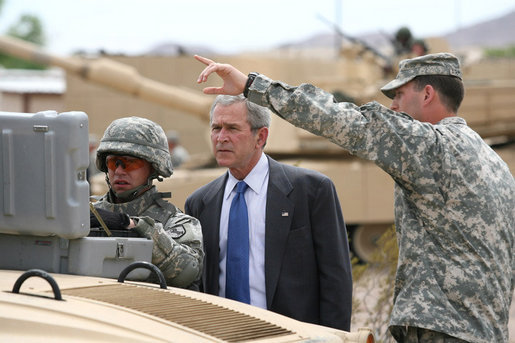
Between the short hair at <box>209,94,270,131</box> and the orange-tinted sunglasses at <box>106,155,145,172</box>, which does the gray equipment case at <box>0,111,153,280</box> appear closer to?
the orange-tinted sunglasses at <box>106,155,145,172</box>

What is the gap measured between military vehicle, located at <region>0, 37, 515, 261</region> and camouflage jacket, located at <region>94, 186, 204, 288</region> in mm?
7159

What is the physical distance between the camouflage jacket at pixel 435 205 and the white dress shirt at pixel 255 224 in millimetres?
914

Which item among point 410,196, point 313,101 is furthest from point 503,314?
point 313,101

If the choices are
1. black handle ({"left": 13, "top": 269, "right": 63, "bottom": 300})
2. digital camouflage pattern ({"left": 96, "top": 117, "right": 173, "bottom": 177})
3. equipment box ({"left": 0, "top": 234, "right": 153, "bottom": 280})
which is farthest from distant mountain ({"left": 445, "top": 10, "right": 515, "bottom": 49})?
black handle ({"left": 13, "top": 269, "right": 63, "bottom": 300})

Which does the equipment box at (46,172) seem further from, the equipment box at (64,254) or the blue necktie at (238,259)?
the blue necktie at (238,259)

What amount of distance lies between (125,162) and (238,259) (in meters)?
0.70

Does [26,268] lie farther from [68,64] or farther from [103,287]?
[68,64]

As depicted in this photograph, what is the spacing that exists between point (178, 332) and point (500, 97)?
13.4 m

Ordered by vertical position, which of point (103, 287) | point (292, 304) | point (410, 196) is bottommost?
point (292, 304)

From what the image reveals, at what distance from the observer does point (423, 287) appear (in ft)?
11.7

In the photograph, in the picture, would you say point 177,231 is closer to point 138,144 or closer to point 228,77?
point 138,144

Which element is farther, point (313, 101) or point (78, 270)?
point (313, 101)

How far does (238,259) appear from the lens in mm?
4398

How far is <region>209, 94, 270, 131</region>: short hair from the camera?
176 inches
